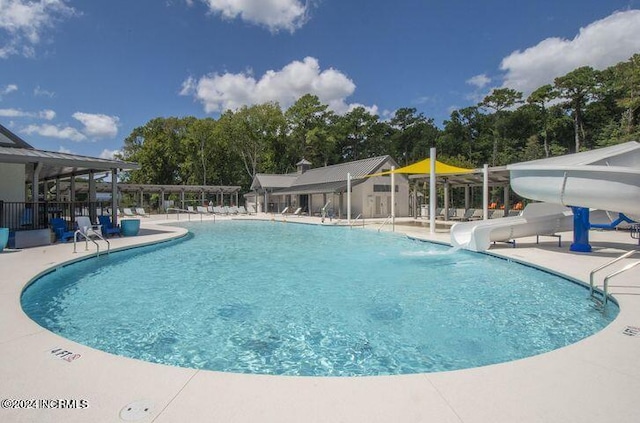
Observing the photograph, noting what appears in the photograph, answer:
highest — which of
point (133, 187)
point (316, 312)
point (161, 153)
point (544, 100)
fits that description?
point (544, 100)

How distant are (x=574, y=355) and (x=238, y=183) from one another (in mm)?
48642

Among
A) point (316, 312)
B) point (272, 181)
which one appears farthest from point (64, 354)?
point (272, 181)

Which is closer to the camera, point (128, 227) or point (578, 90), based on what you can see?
point (128, 227)

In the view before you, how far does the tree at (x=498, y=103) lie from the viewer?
3763 centimetres

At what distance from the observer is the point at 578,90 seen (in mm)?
32812

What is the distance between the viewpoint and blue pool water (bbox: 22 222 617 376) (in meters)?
4.07

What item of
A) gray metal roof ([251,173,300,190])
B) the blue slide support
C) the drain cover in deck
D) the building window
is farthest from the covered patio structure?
gray metal roof ([251,173,300,190])

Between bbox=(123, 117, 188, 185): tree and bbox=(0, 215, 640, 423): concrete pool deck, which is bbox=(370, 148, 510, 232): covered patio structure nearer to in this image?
bbox=(0, 215, 640, 423): concrete pool deck

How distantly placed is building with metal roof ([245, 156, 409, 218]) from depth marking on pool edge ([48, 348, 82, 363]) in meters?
19.9

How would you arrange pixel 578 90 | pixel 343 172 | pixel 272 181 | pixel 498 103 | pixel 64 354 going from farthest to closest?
1. pixel 498 103
2. pixel 272 181
3. pixel 578 90
4. pixel 343 172
5. pixel 64 354

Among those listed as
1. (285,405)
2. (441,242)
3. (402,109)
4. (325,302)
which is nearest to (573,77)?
(402,109)

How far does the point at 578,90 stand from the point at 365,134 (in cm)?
2426

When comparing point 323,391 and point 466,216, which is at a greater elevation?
point 466,216

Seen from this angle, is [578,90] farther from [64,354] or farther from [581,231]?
[64,354]
